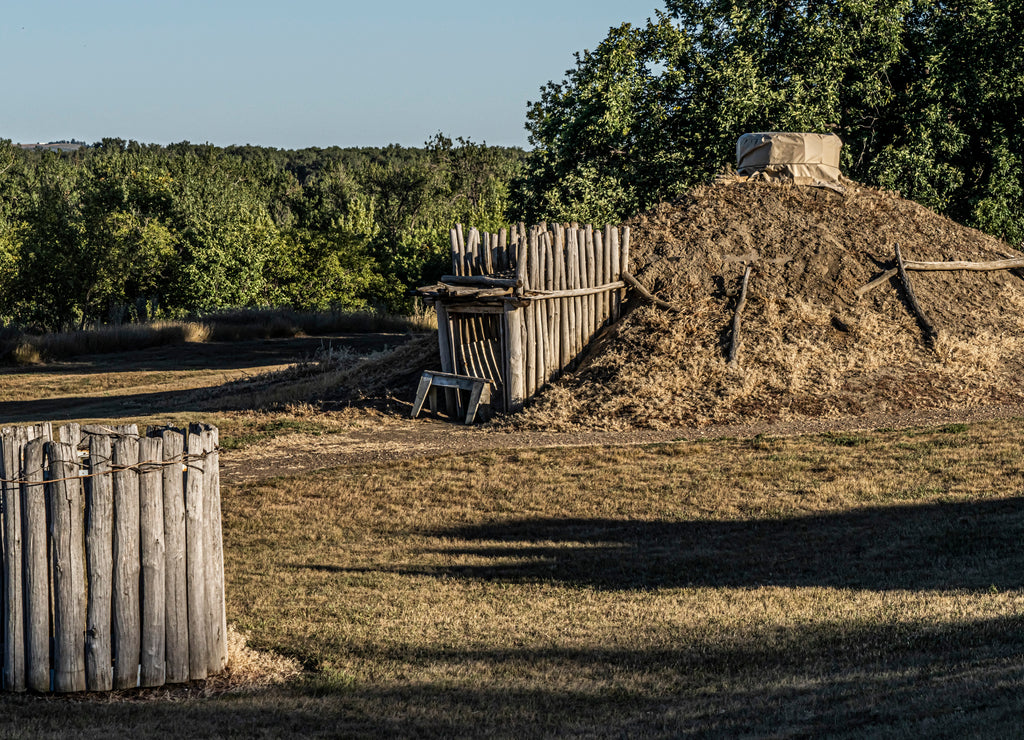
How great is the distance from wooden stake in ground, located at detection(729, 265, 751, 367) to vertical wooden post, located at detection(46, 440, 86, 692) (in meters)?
11.6

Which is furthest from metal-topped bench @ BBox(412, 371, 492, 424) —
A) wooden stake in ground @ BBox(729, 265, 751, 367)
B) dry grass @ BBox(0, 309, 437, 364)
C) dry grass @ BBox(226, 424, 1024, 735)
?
dry grass @ BBox(0, 309, 437, 364)

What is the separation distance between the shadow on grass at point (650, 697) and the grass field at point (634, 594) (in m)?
0.02

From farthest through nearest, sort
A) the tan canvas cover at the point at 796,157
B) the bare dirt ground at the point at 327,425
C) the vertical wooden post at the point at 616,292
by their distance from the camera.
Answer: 1. the tan canvas cover at the point at 796,157
2. the vertical wooden post at the point at 616,292
3. the bare dirt ground at the point at 327,425

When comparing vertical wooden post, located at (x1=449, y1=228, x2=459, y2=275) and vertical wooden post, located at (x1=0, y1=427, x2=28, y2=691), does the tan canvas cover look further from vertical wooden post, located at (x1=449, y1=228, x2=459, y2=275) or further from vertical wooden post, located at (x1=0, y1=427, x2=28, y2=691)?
vertical wooden post, located at (x1=0, y1=427, x2=28, y2=691)

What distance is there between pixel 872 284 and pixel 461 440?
7163 mm

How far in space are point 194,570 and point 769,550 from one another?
504cm

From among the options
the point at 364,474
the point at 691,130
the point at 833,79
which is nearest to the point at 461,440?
the point at 364,474

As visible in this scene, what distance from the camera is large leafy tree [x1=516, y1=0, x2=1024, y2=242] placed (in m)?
23.3

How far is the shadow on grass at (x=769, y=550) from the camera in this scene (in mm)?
8562

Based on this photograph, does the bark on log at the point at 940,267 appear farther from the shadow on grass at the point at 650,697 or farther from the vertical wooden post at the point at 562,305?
the shadow on grass at the point at 650,697

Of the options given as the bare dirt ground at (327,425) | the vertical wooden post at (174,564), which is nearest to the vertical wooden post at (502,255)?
the bare dirt ground at (327,425)

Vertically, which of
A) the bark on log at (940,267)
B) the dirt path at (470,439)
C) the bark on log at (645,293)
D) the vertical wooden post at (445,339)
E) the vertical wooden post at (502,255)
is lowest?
the dirt path at (470,439)

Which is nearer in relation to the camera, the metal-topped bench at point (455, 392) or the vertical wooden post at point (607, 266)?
the metal-topped bench at point (455, 392)

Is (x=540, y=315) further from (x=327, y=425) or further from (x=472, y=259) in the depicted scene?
(x=327, y=425)
